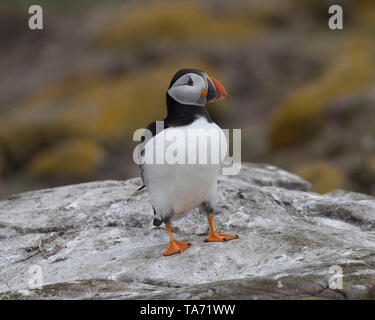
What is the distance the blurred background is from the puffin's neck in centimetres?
722

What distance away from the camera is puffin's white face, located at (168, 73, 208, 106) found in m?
5.66

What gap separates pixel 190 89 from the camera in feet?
18.6

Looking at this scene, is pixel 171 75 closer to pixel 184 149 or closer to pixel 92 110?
pixel 92 110

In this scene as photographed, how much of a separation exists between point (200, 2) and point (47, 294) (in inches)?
968

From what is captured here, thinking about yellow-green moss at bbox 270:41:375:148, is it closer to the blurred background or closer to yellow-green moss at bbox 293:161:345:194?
the blurred background

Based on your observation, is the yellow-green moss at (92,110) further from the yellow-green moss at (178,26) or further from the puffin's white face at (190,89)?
the puffin's white face at (190,89)

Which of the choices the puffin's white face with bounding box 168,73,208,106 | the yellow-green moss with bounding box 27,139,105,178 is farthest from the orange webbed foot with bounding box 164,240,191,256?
the yellow-green moss with bounding box 27,139,105,178

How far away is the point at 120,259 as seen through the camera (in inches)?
229

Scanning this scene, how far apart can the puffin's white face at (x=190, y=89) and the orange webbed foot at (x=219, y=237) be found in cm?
132

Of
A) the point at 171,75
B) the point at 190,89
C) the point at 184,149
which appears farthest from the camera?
the point at 171,75

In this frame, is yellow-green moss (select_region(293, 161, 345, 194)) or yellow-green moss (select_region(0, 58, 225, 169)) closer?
yellow-green moss (select_region(293, 161, 345, 194))

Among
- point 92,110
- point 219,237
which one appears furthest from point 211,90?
point 92,110

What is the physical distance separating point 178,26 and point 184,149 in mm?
21714
